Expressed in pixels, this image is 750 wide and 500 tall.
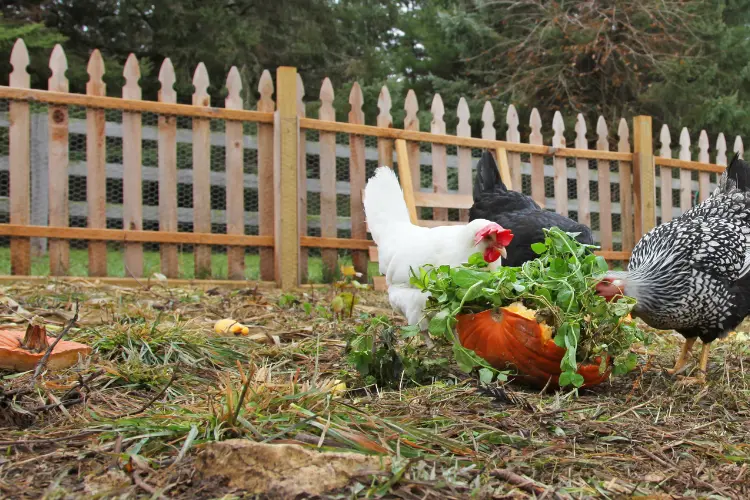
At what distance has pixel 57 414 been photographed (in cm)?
175

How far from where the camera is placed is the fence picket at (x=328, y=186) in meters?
5.89

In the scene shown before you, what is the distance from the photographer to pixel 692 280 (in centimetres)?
269

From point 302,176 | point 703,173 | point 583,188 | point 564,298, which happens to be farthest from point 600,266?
point 703,173

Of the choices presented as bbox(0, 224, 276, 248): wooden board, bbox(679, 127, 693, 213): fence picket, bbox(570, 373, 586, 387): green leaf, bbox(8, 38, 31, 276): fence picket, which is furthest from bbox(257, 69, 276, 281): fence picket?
bbox(679, 127, 693, 213): fence picket

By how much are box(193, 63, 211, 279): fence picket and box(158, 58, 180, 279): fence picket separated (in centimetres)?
17

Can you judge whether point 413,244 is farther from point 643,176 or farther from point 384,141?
point 643,176

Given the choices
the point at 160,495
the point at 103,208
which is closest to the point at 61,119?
the point at 103,208

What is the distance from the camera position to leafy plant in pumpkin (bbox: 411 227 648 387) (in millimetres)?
2270

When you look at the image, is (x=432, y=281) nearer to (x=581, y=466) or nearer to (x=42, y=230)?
(x=581, y=466)

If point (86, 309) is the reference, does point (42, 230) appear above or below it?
above

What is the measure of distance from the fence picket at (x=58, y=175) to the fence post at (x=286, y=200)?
5.29 ft

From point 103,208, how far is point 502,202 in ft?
10.1

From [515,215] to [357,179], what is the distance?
2232 mm

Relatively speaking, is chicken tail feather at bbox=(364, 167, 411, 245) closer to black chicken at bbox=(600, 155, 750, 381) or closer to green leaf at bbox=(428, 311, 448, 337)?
black chicken at bbox=(600, 155, 750, 381)
